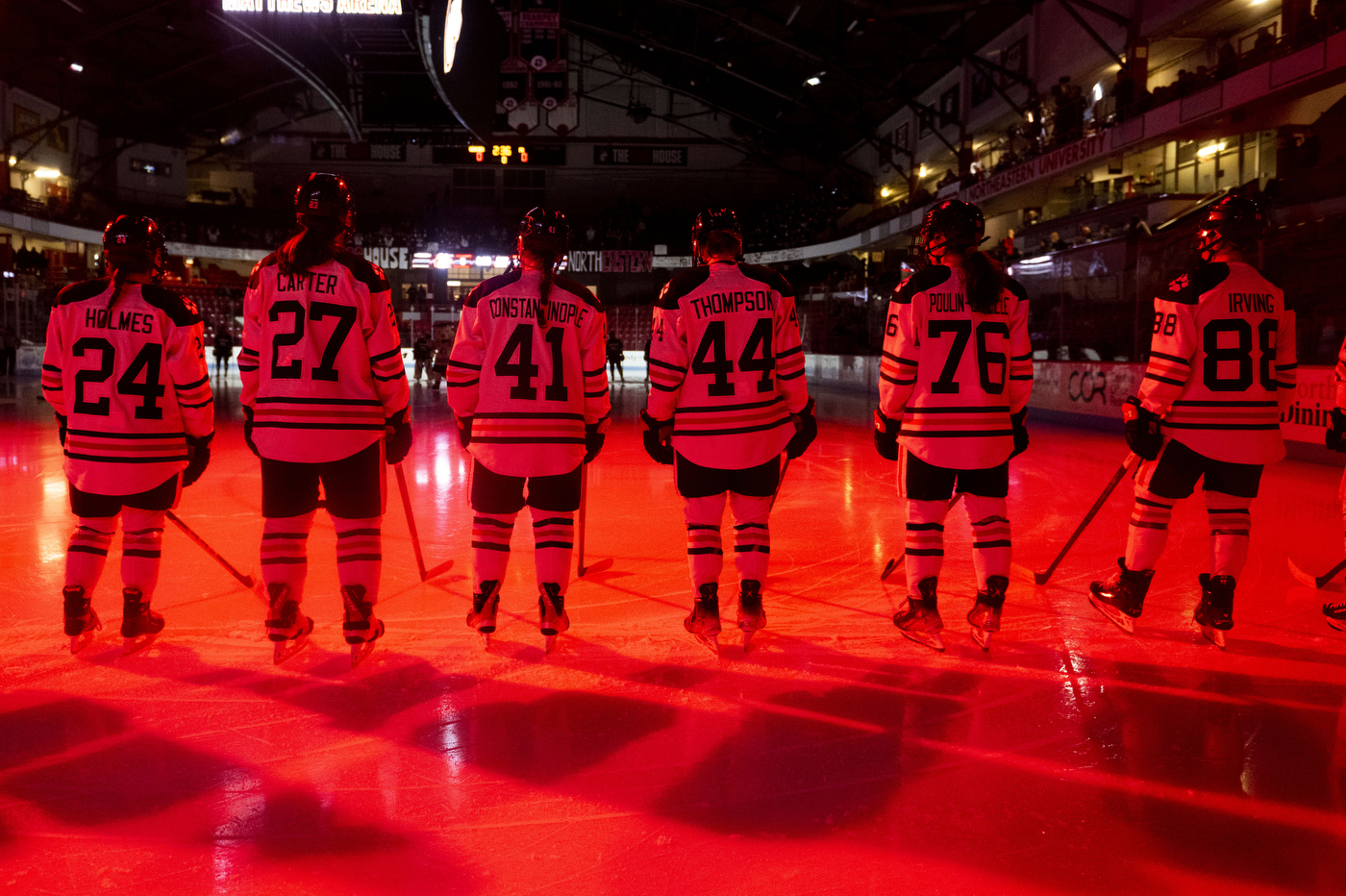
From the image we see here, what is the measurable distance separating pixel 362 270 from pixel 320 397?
0.50 meters

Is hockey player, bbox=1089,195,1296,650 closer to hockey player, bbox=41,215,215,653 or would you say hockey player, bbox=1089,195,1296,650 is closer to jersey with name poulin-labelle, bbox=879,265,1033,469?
jersey with name poulin-labelle, bbox=879,265,1033,469

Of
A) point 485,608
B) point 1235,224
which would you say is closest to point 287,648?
point 485,608

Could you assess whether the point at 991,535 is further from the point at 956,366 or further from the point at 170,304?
the point at 170,304

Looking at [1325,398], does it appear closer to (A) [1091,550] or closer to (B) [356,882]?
(A) [1091,550]

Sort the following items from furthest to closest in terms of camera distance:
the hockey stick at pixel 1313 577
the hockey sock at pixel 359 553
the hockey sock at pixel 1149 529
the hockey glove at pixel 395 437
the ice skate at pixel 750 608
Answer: the hockey stick at pixel 1313 577 → the hockey sock at pixel 1149 529 → the ice skate at pixel 750 608 → the hockey glove at pixel 395 437 → the hockey sock at pixel 359 553

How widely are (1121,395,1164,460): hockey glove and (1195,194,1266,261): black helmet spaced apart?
730 mm

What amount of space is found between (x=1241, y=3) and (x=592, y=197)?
26792 mm

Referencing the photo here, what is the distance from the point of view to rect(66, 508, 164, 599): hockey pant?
3.49 metres

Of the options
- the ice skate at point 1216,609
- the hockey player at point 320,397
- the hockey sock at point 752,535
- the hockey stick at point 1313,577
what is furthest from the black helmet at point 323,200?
the hockey stick at point 1313,577

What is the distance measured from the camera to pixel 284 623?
336 cm

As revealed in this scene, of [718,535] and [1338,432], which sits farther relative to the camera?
[1338,432]

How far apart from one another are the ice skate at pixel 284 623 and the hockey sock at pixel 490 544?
67 centimetres

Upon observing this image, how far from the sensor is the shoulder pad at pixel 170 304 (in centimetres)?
350

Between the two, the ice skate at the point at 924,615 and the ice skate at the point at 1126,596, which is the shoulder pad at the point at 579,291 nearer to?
the ice skate at the point at 924,615
